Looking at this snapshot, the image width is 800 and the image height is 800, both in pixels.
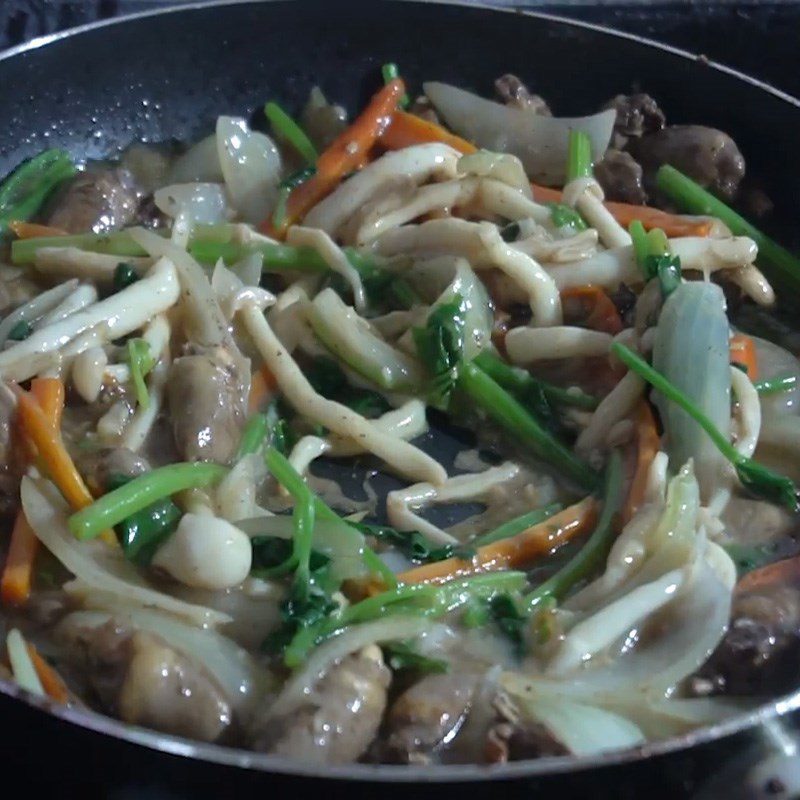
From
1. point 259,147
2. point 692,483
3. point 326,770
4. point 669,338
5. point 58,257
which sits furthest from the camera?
point 259,147

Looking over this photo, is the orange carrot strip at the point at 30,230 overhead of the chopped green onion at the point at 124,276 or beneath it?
overhead

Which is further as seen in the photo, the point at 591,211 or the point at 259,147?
the point at 259,147

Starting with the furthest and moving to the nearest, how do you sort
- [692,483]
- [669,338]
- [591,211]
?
[591,211] → [669,338] → [692,483]

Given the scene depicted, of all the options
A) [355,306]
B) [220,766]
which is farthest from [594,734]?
[355,306]

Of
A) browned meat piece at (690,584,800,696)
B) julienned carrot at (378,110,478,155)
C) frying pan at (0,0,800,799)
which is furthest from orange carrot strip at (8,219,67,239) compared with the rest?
browned meat piece at (690,584,800,696)

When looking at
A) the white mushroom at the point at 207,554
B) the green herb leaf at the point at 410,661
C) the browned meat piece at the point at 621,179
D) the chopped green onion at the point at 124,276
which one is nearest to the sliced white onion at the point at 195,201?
the chopped green onion at the point at 124,276

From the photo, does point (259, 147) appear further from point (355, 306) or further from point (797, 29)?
point (797, 29)

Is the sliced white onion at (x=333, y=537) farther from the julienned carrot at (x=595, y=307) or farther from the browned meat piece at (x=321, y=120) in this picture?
the browned meat piece at (x=321, y=120)
